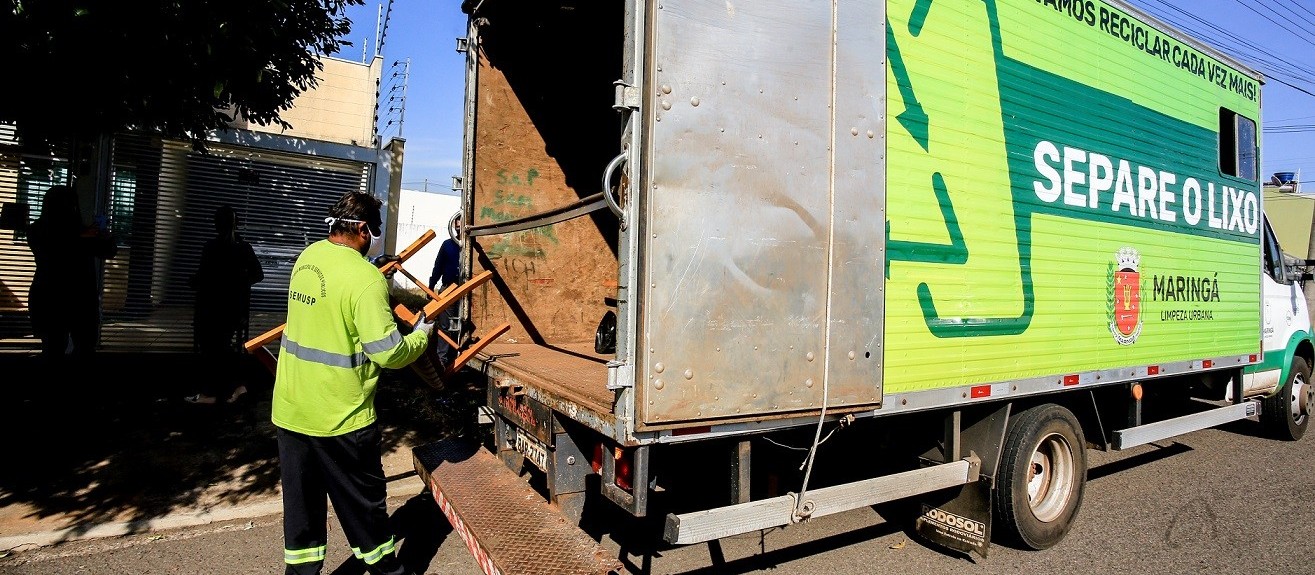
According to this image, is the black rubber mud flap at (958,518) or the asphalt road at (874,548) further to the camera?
the black rubber mud flap at (958,518)

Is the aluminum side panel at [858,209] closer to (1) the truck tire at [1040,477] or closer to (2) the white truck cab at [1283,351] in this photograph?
(1) the truck tire at [1040,477]

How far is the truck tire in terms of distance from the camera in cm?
414

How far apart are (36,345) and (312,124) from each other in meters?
8.37

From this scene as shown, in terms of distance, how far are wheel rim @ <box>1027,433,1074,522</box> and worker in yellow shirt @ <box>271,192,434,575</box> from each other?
3579 millimetres

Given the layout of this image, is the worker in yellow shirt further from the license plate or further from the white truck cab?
the white truck cab

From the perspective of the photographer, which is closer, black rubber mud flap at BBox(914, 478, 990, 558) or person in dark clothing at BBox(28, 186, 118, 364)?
black rubber mud flap at BBox(914, 478, 990, 558)

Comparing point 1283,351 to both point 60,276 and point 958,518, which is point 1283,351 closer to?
point 958,518

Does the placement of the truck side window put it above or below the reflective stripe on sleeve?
above

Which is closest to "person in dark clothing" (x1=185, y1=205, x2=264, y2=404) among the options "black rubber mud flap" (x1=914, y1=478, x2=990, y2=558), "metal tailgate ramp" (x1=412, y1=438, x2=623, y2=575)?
"metal tailgate ramp" (x1=412, y1=438, x2=623, y2=575)

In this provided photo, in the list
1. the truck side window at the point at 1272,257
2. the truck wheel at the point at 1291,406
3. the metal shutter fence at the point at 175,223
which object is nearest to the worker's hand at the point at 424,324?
the metal shutter fence at the point at 175,223

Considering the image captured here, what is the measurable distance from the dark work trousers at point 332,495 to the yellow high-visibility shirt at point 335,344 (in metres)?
0.09

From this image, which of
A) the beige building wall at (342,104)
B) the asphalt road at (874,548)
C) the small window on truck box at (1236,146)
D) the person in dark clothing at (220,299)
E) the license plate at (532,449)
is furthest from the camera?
the beige building wall at (342,104)

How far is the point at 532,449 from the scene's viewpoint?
3.61 meters

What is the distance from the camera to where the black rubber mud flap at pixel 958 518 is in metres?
4.08
